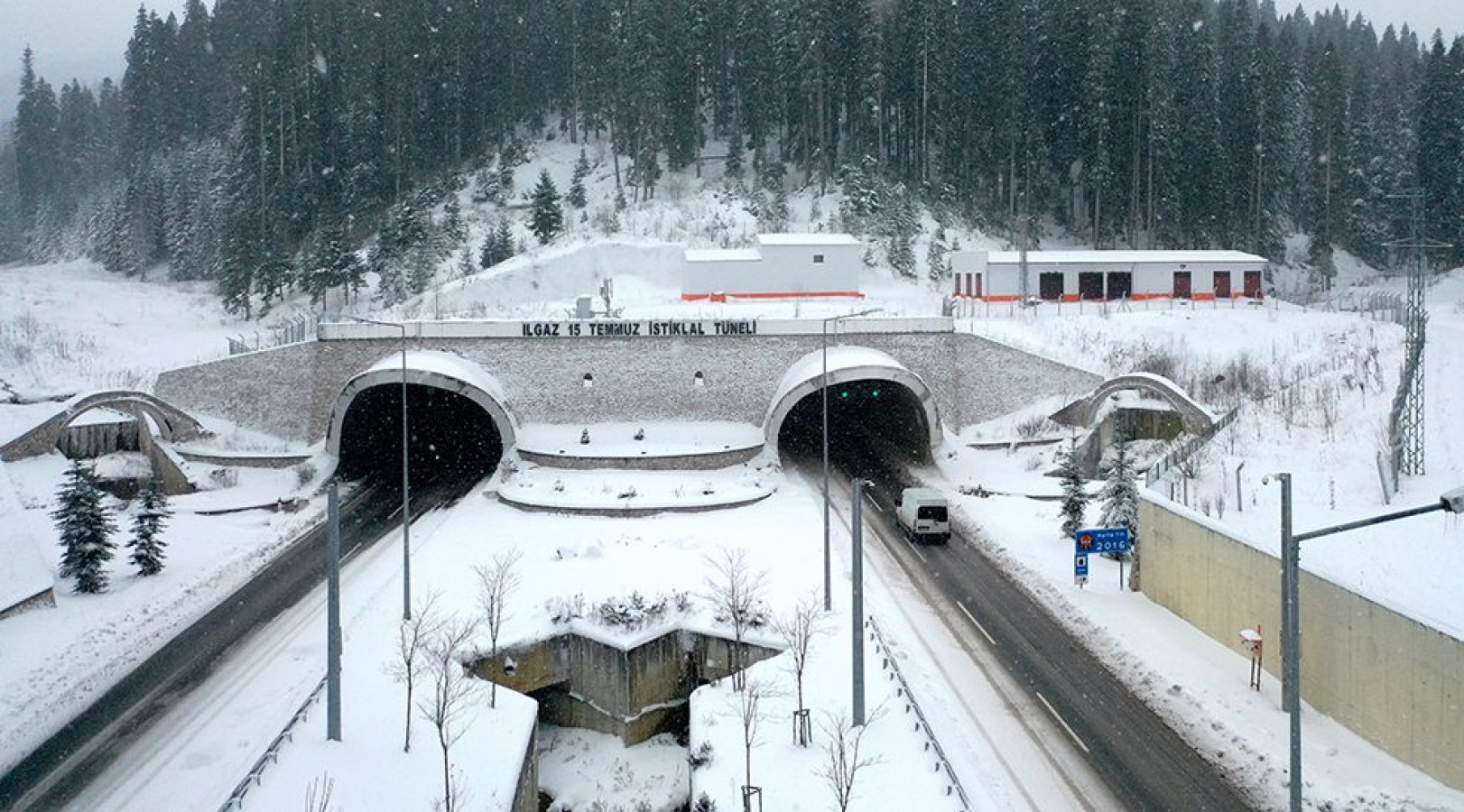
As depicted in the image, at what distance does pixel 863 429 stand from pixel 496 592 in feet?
95.4

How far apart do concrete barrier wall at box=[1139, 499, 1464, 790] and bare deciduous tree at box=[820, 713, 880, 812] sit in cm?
828

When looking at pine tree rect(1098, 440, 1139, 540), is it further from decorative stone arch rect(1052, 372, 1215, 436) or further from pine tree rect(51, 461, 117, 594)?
pine tree rect(51, 461, 117, 594)

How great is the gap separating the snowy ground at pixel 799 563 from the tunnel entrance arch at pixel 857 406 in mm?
2076

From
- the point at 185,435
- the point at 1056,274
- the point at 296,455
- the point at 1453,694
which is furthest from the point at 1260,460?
the point at 185,435

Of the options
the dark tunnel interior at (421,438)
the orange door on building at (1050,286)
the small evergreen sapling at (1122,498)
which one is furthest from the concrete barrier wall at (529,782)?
the orange door on building at (1050,286)

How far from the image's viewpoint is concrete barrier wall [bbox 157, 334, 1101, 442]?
46375 millimetres

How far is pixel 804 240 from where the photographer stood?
62062 mm

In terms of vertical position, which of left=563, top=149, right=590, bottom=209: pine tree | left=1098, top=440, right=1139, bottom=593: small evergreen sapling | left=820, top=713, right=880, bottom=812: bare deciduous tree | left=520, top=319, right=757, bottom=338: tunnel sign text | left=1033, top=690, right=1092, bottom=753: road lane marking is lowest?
left=1033, top=690, right=1092, bottom=753: road lane marking

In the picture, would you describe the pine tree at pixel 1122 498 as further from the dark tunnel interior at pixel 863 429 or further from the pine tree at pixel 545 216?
the pine tree at pixel 545 216

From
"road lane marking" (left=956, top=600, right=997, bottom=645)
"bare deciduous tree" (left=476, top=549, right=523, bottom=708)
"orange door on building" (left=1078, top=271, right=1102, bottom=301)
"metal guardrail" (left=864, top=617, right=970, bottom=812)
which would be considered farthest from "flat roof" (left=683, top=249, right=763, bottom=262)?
"metal guardrail" (left=864, top=617, right=970, bottom=812)

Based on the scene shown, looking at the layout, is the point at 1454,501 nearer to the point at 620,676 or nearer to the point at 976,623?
the point at 976,623

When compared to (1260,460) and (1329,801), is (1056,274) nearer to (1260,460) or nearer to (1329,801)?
(1260,460)

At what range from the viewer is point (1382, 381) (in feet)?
123

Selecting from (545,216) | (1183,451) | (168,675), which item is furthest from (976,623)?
(545,216)
